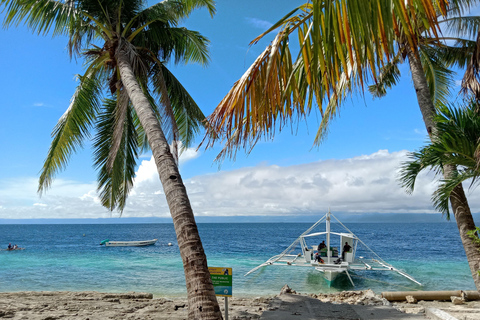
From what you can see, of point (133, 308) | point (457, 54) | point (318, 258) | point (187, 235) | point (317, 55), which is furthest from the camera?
point (318, 258)

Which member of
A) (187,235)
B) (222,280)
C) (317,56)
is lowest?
(222,280)

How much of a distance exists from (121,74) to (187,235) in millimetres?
4103

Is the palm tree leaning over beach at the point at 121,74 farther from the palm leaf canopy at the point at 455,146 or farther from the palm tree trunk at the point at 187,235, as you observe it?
the palm leaf canopy at the point at 455,146

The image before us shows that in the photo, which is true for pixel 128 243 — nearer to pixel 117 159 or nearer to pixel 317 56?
pixel 117 159

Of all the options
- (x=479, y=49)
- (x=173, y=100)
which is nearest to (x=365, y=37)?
(x=479, y=49)

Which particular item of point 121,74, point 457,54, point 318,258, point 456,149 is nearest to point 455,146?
point 456,149

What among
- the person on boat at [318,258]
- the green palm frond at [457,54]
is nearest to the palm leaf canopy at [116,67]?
the green palm frond at [457,54]

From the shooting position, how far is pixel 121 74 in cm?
675

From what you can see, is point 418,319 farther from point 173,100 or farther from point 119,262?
point 119,262

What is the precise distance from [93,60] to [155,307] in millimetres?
6857

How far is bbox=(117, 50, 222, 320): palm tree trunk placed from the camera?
3641 millimetres

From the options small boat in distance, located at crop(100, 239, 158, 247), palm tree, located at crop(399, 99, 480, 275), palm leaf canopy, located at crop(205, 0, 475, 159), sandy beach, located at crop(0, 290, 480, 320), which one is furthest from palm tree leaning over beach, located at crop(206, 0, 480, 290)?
small boat in distance, located at crop(100, 239, 158, 247)

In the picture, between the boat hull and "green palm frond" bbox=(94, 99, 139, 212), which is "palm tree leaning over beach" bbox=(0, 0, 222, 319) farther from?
the boat hull

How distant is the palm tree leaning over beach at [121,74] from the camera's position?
7363 millimetres
